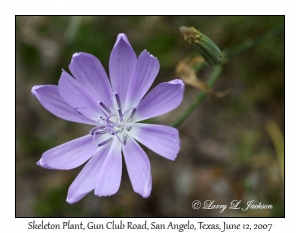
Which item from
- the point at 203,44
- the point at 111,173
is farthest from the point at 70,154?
the point at 203,44

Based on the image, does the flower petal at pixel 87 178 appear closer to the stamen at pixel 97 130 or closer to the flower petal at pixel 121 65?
the stamen at pixel 97 130

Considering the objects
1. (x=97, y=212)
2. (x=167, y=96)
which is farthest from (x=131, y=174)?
(x=97, y=212)

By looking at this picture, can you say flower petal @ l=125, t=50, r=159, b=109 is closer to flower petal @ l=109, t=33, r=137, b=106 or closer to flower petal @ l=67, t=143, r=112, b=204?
flower petal @ l=109, t=33, r=137, b=106

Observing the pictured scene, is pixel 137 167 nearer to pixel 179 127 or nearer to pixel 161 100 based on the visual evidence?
pixel 161 100

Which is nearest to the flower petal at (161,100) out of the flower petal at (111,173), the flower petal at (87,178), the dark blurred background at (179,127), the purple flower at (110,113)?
the purple flower at (110,113)
